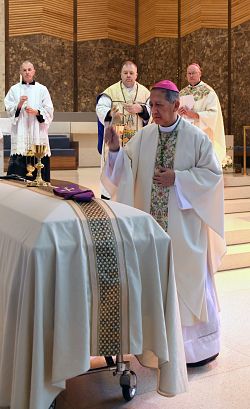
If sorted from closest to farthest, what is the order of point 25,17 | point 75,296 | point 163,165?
point 75,296
point 163,165
point 25,17

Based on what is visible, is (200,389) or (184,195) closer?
(200,389)

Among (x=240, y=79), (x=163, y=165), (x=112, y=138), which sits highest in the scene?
(x=240, y=79)

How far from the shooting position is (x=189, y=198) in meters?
3.28

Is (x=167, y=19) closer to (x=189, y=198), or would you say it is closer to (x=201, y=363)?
(x=189, y=198)

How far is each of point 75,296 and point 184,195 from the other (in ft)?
4.14

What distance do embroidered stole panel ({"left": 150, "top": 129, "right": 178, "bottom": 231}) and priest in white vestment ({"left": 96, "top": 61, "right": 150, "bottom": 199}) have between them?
2.54 meters

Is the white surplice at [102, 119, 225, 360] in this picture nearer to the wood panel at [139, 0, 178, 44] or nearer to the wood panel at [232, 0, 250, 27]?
the wood panel at [232, 0, 250, 27]

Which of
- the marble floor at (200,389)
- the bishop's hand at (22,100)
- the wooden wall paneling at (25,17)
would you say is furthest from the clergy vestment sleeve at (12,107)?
the wooden wall paneling at (25,17)

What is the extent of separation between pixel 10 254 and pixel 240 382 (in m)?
1.58

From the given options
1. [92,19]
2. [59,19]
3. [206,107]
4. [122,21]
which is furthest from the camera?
[122,21]

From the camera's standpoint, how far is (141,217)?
7.97ft

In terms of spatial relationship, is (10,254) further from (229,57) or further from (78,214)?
(229,57)

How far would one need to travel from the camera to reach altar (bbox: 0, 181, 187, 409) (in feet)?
Answer: 7.00

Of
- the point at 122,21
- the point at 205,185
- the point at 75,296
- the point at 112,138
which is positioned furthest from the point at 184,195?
the point at 122,21
